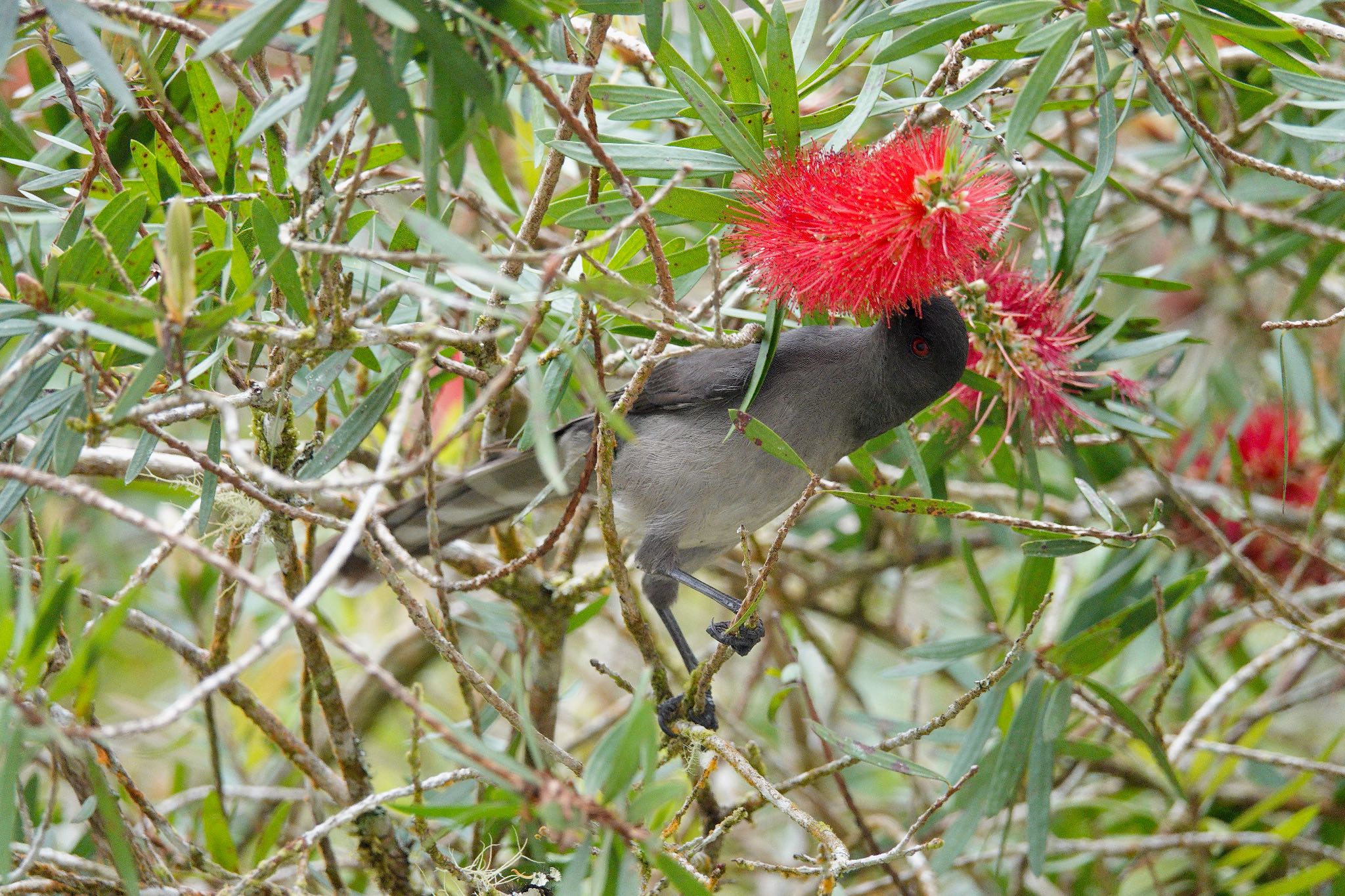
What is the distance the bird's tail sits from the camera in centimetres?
373

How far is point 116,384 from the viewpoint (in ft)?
7.38

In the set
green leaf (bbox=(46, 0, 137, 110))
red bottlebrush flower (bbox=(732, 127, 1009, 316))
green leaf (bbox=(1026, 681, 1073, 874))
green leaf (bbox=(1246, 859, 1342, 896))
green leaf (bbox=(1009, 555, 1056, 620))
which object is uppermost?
green leaf (bbox=(46, 0, 137, 110))

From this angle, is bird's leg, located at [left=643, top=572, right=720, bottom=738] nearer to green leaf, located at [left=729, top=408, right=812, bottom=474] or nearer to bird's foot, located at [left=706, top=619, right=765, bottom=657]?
bird's foot, located at [left=706, top=619, right=765, bottom=657]

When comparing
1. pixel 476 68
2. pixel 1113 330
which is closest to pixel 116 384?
pixel 476 68

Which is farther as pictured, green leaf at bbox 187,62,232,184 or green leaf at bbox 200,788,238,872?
green leaf at bbox 200,788,238,872

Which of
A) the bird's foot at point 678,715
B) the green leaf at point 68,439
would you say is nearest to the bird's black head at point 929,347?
the bird's foot at point 678,715

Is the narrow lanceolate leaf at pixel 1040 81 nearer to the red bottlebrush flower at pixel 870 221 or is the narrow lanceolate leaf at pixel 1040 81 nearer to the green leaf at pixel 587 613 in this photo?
the red bottlebrush flower at pixel 870 221

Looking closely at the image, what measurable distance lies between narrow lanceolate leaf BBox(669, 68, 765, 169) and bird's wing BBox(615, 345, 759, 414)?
1085 mm

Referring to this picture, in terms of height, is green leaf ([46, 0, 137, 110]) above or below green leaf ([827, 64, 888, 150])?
above

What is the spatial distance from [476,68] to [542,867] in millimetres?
1718

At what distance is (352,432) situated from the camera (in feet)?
8.19

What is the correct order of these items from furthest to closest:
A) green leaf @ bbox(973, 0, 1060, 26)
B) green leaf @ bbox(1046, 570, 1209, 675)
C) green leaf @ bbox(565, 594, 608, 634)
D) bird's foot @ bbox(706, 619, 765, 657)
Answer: green leaf @ bbox(565, 594, 608, 634) → bird's foot @ bbox(706, 619, 765, 657) → green leaf @ bbox(1046, 570, 1209, 675) → green leaf @ bbox(973, 0, 1060, 26)

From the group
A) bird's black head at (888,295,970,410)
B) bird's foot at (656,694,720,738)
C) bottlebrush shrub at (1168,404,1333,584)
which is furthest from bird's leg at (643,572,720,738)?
bottlebrush shrub at (1168,404,1333,584)

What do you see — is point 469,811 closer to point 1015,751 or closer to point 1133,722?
point 1015,751
